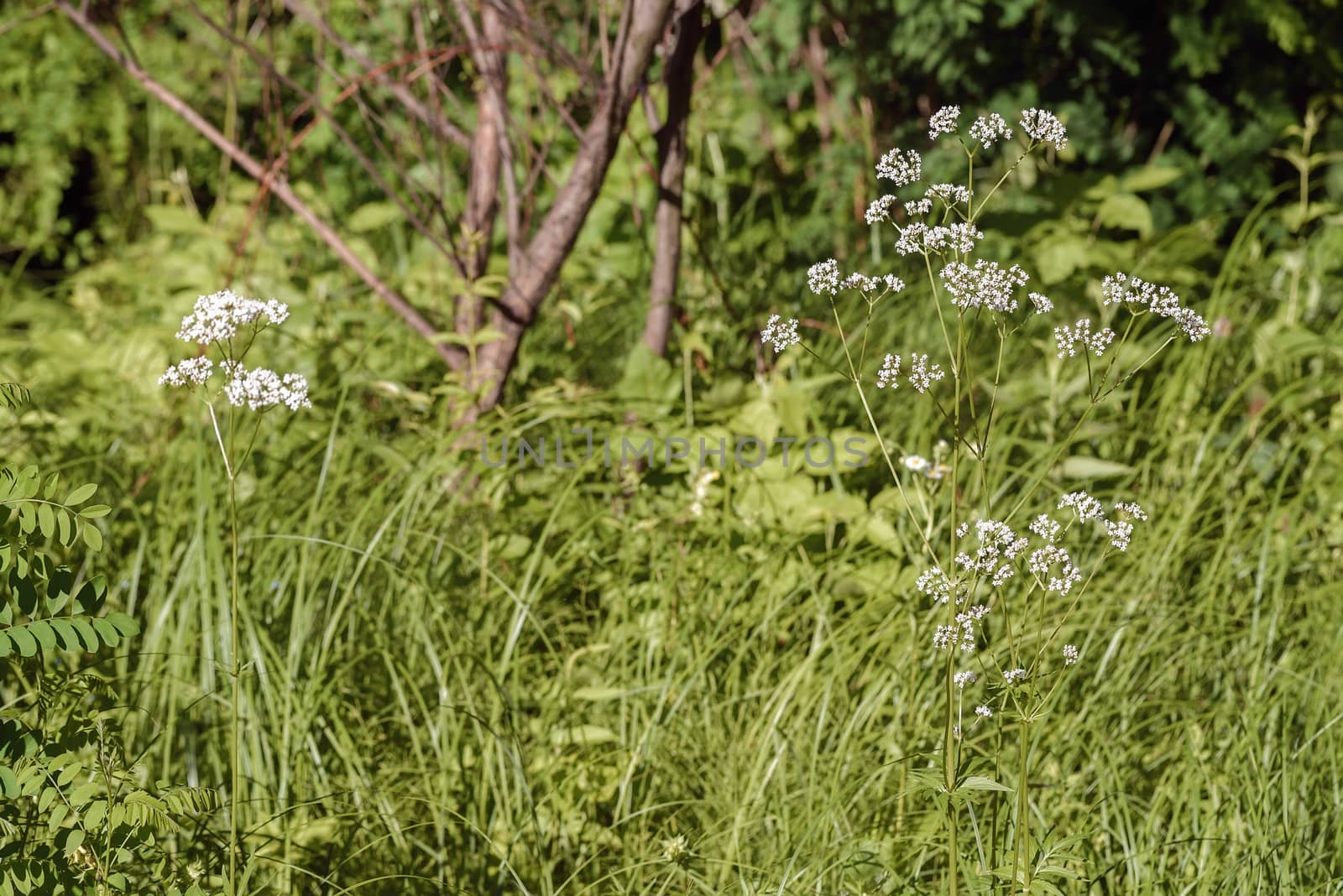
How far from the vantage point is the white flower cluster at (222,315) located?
4.50ft

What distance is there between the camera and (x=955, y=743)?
4.87 ft

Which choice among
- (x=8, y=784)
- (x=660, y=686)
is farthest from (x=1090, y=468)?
(x=8, y=784)

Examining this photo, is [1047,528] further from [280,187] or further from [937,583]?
[280,187]

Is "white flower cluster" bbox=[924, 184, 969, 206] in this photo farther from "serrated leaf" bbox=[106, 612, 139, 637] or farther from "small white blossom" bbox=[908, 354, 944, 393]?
"serrated leaf" bbox=[106, 612, 139, 637]

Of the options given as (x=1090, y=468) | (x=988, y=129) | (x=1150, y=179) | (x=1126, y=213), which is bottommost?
(x=988, y=129)

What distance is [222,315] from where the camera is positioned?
1391 millimetres

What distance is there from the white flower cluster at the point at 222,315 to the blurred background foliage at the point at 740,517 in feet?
1.76

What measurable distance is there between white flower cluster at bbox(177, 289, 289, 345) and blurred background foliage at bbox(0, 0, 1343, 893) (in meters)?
0.54

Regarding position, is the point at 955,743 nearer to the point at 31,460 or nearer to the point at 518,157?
the point at 31,460

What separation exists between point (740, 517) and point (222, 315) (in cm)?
132

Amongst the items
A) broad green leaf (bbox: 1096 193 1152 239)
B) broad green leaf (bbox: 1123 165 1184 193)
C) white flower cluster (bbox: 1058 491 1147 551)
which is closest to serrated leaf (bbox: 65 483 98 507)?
white flower cluster (bbox: 1058 491 1147 551)

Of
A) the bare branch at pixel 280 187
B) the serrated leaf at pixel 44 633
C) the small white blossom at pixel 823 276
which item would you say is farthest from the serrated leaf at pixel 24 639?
the bare branch at pixel 280 187

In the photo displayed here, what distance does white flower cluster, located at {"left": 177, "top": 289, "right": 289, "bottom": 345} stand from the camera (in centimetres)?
137

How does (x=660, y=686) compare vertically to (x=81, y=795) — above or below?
above
